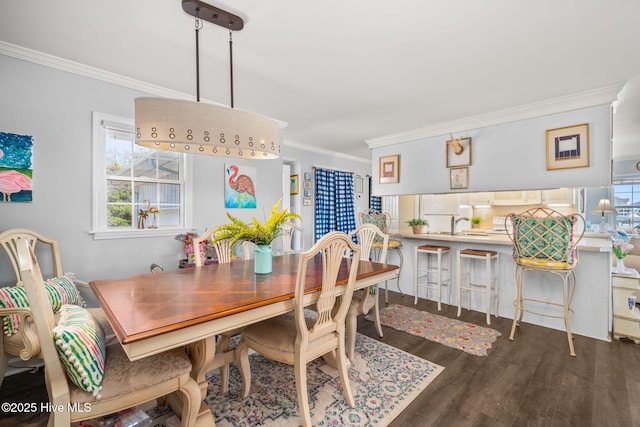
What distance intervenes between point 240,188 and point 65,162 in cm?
169

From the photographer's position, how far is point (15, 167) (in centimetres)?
228

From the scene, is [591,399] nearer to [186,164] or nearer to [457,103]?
[457,103]

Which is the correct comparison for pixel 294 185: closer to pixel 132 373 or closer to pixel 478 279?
pixel 478 279

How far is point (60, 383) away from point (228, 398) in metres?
1.04

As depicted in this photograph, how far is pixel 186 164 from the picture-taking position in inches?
127

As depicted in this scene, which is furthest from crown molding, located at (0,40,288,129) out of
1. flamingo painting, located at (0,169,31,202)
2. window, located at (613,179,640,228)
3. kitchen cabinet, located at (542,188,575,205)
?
window, located at (613,179,640,228)

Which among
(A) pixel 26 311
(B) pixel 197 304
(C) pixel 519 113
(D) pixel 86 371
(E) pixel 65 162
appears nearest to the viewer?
(D) pixel 86 371

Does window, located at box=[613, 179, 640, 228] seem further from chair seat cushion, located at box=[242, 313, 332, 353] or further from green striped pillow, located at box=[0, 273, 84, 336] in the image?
green striped pillow, located at box=[0, 273, 84, 336]

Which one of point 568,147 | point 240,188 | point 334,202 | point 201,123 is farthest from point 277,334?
point 334,202

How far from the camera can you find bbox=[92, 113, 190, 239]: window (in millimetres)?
2684

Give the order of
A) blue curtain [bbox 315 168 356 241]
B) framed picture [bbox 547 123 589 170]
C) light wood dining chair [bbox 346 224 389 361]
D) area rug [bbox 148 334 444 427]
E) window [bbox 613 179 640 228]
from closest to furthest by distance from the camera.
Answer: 1. area rug [bbox 148 334 444 427]
2. light wood dining chair [bbox 346 224 389 361]
3. framed picture [bbox 547 123 589 170]
4. blue curtain [bbox 315 168 356 241]
5. window [bbox 613 179 640 228]

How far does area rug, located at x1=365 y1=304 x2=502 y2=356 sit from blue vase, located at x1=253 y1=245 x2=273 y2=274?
1756 mm

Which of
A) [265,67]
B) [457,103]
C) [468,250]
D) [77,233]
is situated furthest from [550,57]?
[77,233]

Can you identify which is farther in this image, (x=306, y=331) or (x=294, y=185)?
(x=294, y=185)
